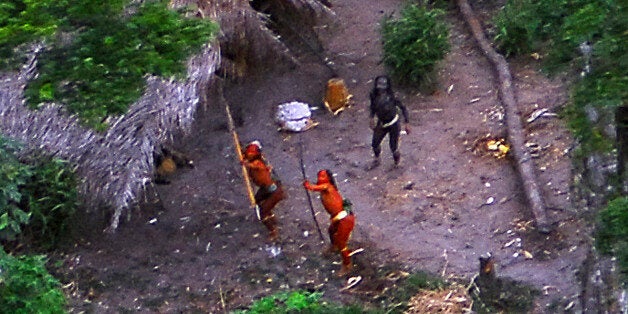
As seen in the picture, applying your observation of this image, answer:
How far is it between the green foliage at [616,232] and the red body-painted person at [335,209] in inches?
98.7

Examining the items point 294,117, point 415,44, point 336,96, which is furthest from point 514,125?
point 294,117

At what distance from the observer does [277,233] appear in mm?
8555

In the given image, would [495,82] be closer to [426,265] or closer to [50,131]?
[426,265]

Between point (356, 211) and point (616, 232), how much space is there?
4236mm

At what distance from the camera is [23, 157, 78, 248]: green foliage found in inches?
317

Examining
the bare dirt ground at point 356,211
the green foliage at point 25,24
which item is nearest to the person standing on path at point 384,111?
the bare dirt ground at point 356,211

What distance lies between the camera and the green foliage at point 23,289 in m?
4.97

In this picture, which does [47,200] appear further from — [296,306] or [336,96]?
[336,96]

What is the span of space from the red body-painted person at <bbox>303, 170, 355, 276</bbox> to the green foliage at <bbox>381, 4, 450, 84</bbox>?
11.2ft

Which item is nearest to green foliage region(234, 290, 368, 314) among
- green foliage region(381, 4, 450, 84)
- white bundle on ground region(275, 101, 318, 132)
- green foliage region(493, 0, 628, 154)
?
green foliage region(493, 0, 628, 154)

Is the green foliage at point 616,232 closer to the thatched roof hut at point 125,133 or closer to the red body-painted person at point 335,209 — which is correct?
the red body-painted person at point 335,209

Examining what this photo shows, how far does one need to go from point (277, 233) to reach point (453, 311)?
72.9 inches

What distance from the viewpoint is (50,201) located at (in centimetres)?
837

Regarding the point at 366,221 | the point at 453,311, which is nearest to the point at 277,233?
the point at 366,221
